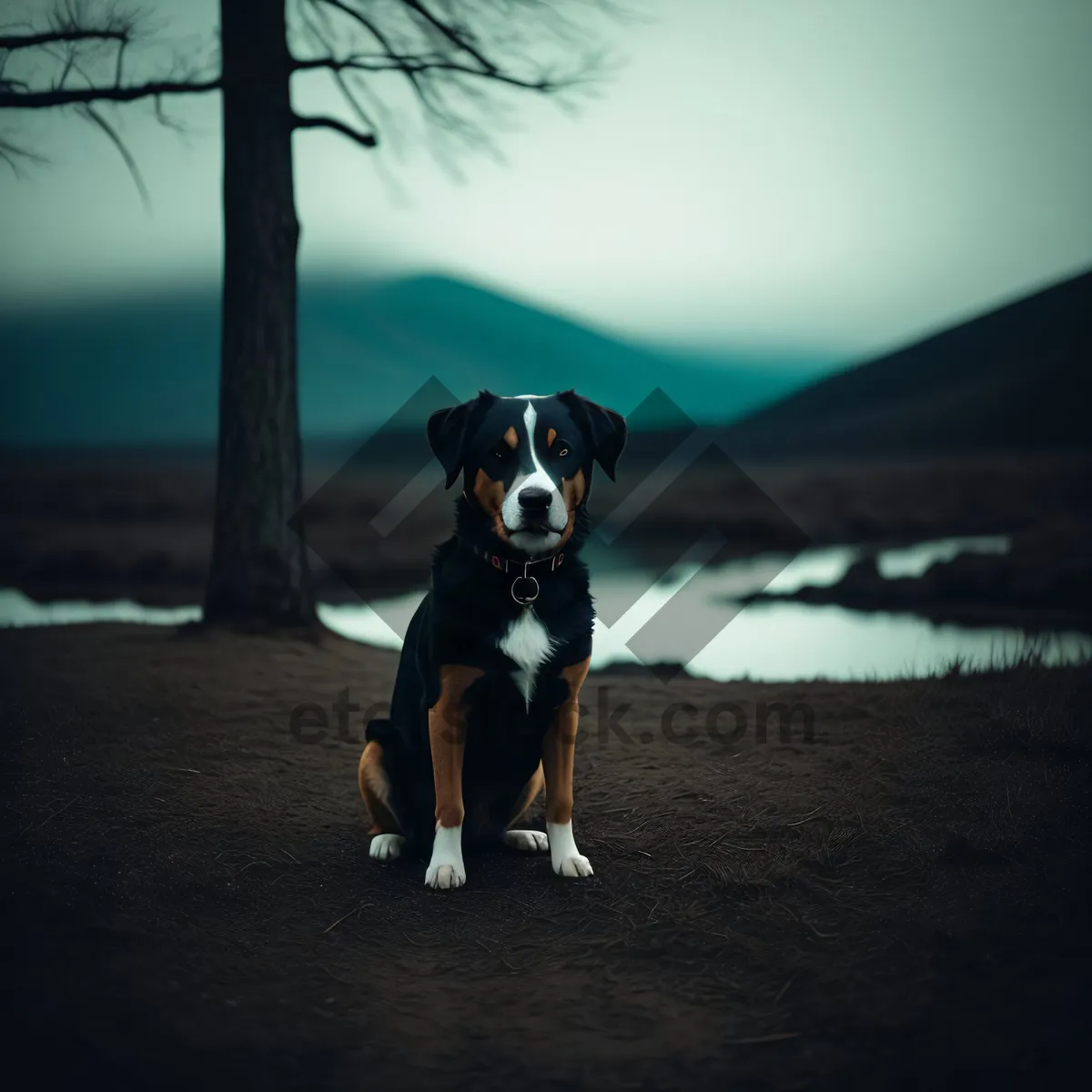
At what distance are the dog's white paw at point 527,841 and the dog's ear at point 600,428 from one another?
1.58 m

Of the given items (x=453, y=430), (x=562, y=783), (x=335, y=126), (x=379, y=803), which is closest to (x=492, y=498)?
(x=453, y=430)

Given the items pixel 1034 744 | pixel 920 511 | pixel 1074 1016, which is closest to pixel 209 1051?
pixel 1074 1016

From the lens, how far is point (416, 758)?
4031 millimetres

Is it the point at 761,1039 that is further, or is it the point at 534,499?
the point at 534,499

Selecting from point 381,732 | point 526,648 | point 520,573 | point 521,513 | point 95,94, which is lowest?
point 381,732

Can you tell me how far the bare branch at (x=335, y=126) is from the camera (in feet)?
27.6

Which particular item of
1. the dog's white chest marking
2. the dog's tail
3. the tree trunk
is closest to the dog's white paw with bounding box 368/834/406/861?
the dog's tail

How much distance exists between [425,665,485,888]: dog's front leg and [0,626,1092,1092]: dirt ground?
0.11 metres

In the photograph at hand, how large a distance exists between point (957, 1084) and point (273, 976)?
1.99m

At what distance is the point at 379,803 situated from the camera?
4125 millimetres

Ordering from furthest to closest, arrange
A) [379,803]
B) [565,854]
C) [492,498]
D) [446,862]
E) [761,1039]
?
[379,803] → [565,854] → [446,862] → [492,498] → [761,1039]

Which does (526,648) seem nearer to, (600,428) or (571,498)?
(571,498)
